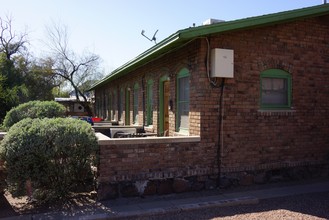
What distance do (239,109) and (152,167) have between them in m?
2.38

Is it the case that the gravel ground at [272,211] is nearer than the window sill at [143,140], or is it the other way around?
the gravel ground at [272,211]

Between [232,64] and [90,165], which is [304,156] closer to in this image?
[232,64]

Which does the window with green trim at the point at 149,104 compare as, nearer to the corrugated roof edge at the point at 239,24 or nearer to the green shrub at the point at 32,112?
the corrugated roof edge at the point at 239,24

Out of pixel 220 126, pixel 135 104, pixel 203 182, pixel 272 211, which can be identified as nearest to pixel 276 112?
pixel 220 126

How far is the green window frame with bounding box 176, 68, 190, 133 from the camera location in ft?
24.9

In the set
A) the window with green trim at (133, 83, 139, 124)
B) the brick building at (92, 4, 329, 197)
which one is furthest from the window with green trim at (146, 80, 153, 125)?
the brick building at (92, 4, 329, 197)

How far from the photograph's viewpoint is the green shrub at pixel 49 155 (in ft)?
17.3

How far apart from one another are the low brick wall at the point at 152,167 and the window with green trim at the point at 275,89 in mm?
2056

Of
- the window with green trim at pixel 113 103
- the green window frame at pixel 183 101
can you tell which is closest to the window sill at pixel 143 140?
the green window frame at pixel 183 101

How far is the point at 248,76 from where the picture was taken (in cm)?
717

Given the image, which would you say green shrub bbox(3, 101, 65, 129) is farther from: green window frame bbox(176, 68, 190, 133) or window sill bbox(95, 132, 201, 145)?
window sill bbox(95, 132, 201, 145)

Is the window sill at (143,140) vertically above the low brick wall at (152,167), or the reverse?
the window sill at (143,140)

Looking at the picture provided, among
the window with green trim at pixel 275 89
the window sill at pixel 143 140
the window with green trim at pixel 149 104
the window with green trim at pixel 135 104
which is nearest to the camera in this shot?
the window sill at pixel 143 140

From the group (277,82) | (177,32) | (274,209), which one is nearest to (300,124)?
(277,82)
